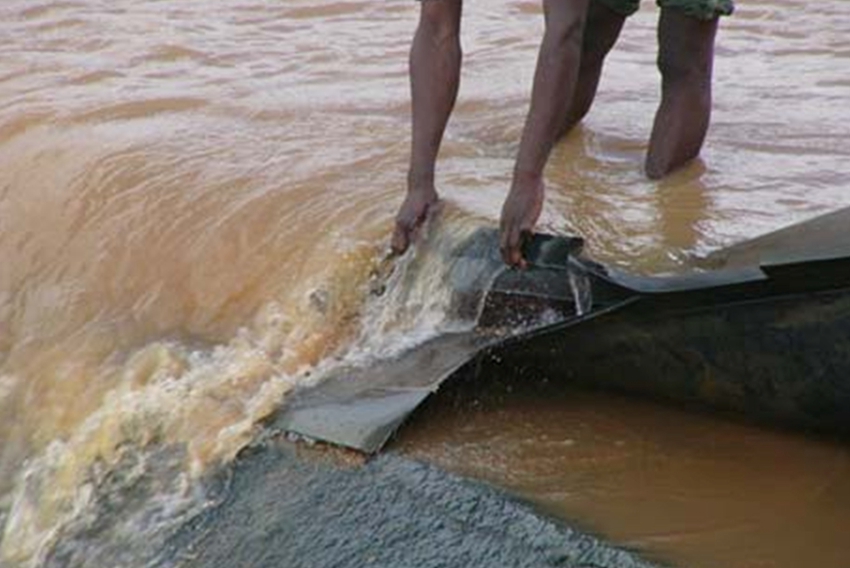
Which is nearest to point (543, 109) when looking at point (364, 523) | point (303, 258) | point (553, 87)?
point (553, 87)

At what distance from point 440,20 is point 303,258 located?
80 centimetres

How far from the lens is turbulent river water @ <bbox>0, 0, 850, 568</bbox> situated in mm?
2938

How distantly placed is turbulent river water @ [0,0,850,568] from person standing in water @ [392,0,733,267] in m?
0.13

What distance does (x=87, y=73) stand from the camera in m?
6.12

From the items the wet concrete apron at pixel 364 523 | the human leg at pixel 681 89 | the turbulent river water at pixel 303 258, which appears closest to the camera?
the wet concrete apron at pixel 364 523

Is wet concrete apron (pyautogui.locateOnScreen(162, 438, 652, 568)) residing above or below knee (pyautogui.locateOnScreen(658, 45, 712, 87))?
below

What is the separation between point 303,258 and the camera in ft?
13.2

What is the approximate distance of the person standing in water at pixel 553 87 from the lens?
11.5 feet

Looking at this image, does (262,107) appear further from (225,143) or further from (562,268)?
(562,268)

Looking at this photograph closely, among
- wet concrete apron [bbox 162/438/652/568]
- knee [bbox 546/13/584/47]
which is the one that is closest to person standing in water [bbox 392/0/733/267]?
knee [bbox 546/13/584/47]

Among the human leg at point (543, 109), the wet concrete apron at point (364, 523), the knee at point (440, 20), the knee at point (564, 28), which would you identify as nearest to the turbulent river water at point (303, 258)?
the wet concrete apron at point (364, 523)

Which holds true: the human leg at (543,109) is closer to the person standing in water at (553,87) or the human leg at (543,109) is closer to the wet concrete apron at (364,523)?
the person standing in water at (553,87)

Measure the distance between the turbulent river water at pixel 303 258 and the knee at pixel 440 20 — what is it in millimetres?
488

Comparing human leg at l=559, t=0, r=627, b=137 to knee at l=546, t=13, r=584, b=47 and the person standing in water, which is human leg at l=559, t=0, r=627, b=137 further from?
knee at l=546, t=13, r=584, b=47
